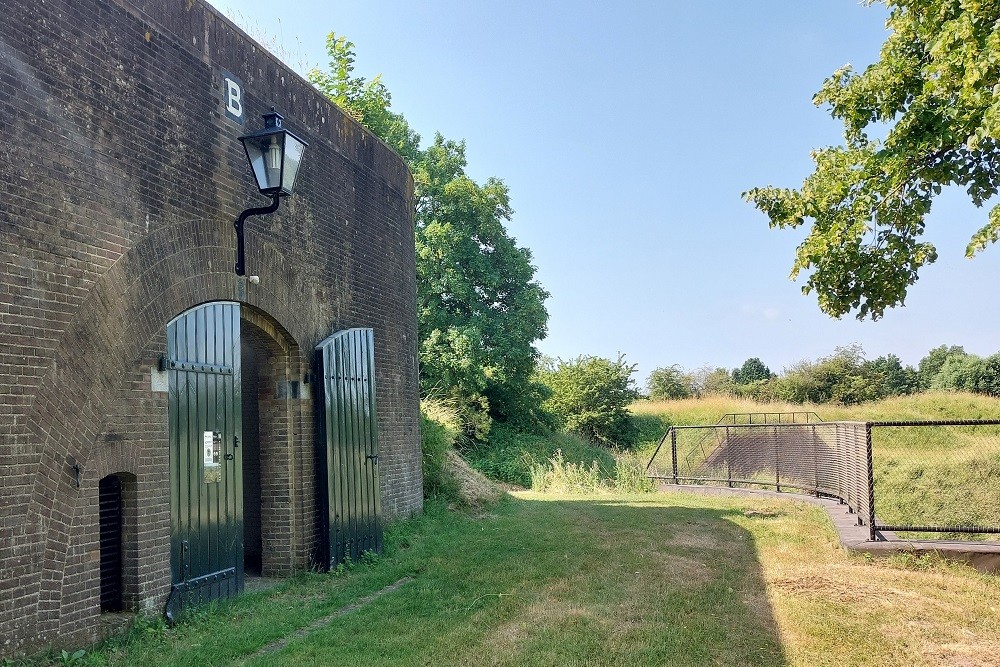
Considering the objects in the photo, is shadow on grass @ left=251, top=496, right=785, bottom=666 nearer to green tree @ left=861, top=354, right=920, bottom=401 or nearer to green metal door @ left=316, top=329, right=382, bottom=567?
green metal door @ left=316, top=329, right=382, bottom=567

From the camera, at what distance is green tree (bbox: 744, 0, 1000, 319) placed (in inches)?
290

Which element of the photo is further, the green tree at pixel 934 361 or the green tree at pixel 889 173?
the green tree at pixel 934 361

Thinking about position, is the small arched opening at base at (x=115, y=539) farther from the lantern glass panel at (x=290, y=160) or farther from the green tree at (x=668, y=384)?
the green tree at (x=668, y=384)

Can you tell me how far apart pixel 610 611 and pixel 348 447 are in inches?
148

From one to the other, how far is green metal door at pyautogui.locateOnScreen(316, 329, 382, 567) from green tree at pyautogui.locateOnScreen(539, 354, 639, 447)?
1922 centimetres

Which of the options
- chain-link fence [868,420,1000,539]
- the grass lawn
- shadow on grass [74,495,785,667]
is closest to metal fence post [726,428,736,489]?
chain-link fence [868,420,1000,539]

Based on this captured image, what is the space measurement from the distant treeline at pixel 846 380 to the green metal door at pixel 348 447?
30.3 m

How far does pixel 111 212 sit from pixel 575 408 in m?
24.2

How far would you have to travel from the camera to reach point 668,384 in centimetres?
4334

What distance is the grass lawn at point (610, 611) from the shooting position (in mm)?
5328

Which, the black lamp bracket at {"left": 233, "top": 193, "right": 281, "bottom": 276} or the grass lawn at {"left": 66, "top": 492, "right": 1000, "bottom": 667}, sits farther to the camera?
the black lamp bracket at {"left": 233, "top": 193, "right": 281, "bottom": 276}

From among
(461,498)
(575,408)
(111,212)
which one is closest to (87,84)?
(111,212)

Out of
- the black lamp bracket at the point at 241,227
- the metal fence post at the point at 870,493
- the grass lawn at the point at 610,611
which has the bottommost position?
the grass lawn at the point at 610,611

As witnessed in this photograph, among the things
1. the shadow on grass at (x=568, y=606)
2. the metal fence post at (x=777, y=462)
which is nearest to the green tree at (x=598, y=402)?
the metal fence post at (x=777, y=462)
